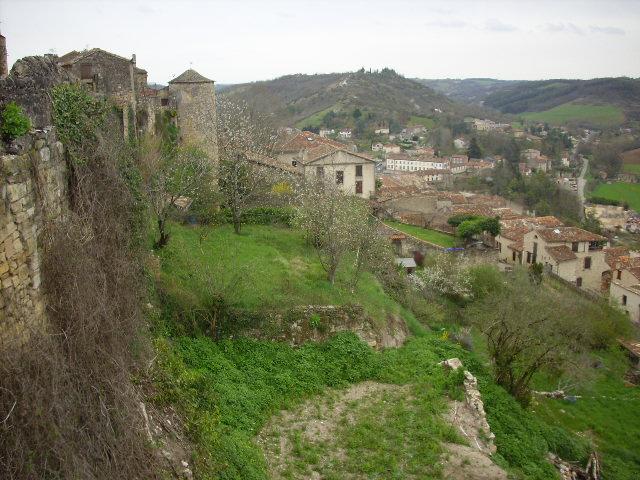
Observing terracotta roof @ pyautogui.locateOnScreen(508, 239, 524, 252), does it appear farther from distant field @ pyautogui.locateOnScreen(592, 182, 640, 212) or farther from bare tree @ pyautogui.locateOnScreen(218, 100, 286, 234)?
distant field @ pyautogui.locateOnScreen(592, 182, 640, 212)

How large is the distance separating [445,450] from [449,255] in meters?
23.2

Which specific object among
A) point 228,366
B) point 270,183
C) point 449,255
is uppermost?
point 270,183

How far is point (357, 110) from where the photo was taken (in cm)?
11831

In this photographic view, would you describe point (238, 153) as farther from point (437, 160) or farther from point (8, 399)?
point (437, 160)

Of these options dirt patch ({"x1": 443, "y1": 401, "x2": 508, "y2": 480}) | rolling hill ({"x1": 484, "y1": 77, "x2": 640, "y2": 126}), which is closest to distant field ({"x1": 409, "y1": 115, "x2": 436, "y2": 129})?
rolling hill ({"x1": 484, "y1": 77, "x2": 640, "y2": 126})

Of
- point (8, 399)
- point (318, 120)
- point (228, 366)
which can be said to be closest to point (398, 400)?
point (228, 366)

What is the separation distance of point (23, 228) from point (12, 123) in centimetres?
125

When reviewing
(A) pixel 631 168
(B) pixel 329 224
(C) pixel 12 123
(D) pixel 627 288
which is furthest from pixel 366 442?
(A) pixel 631 168

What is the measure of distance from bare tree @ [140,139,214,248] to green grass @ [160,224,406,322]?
3.64 feet

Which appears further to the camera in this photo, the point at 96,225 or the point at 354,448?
the point at 354,448

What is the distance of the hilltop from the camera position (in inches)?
4801

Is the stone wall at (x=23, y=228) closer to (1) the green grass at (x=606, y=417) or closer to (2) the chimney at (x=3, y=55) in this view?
(2) the chimney at (x=3, y=55)

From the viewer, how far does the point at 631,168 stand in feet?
323

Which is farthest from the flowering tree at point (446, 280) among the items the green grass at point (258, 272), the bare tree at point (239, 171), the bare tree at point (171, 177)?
the bare tree at point (171, 177)
